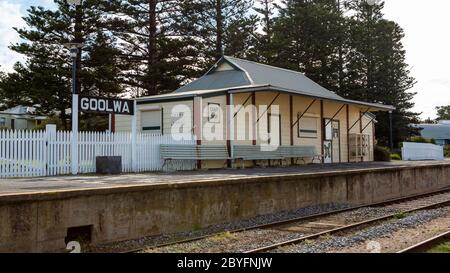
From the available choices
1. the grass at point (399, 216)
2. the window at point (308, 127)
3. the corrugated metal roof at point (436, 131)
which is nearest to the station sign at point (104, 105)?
Result: the grass at point (399, 216)

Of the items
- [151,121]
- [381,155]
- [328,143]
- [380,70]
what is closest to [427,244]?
[151,121]

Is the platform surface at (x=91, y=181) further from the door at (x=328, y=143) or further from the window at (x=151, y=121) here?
the door at (x=328, y=143)

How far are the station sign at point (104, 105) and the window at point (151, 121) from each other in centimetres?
370

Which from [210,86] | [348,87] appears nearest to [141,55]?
[210,86]

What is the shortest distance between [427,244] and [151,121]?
14599mm

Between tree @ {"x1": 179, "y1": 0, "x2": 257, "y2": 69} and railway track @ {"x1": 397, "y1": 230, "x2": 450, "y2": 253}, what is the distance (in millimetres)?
31142

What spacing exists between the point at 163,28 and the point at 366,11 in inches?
1030

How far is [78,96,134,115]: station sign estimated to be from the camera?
15.9 m

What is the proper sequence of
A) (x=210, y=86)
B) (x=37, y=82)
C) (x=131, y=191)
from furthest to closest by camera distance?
(x=37, y=82) → (x=210, y=86) → (x=131, y=191)

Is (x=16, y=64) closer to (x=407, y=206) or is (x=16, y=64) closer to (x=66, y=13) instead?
(x=66, y=13)

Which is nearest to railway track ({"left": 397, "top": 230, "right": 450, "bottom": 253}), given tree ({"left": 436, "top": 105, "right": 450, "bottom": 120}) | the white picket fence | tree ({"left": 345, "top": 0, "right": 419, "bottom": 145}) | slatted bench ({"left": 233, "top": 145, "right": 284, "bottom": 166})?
the white picket fence

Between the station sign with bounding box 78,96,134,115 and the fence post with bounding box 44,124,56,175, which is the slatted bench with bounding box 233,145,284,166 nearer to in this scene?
the station sign with bounding box 78,96,134,115

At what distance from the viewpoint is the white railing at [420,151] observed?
126 feet

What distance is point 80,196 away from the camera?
29.3 ft
